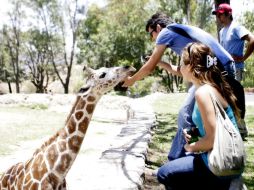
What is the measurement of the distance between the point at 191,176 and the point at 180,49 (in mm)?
1489

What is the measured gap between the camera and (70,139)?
327 centimetres

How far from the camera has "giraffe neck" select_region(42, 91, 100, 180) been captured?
321 centimetres

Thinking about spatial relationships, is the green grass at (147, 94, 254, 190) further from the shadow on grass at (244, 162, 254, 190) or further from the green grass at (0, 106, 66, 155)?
the green grass at (0, 106, 66, 155)

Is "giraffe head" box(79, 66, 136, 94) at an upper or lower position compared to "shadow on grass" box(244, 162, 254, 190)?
upper

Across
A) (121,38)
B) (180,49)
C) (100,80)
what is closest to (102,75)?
(100,80)

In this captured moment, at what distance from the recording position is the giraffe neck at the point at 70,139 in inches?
126

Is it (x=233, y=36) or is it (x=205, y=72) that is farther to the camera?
(x=233, y=36)

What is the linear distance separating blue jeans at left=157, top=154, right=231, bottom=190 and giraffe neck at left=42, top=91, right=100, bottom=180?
2.28 ft

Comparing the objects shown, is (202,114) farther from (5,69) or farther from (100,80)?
(5,69)

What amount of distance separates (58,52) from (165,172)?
39023mm

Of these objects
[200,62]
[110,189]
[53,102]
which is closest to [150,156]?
[110,189]

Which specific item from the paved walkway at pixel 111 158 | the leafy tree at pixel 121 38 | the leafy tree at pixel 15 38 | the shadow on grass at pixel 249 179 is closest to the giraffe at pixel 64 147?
the paved walkway at pixel 111 158

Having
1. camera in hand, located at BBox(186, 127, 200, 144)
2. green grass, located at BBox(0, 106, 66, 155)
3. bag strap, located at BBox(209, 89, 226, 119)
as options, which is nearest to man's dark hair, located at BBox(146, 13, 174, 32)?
camera in hand, located at BBox(186, 127, 200, 144)

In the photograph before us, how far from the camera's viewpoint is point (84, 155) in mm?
7941
